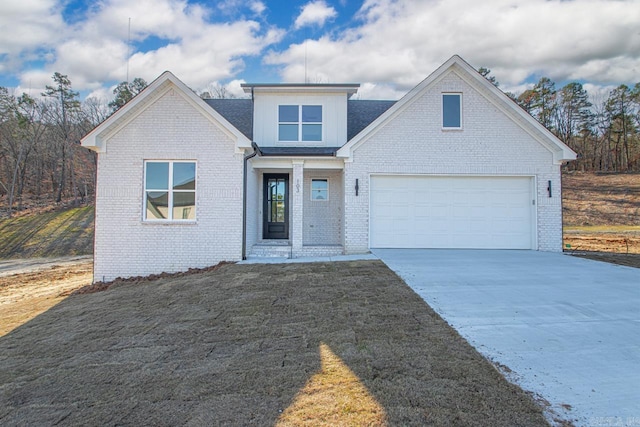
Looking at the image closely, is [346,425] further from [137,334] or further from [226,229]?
[226,229]

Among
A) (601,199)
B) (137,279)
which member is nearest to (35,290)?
(137,279)

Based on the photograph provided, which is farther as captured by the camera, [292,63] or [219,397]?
[292,63]

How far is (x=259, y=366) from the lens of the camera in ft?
11.9

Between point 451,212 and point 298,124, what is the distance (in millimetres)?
6258

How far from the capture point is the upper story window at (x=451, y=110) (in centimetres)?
1098

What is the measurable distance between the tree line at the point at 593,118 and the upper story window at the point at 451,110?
30.2 meters

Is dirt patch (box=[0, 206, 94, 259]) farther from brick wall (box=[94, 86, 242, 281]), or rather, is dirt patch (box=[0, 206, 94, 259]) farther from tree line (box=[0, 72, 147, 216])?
brick wall (box=[94, 86, 242, 281])

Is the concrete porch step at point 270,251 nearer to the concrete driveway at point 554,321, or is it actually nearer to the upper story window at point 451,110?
the concrete driveway at point 554,321

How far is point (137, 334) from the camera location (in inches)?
197

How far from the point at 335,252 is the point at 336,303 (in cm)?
552

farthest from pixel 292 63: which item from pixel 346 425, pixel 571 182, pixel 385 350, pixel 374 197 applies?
pixel 571 182

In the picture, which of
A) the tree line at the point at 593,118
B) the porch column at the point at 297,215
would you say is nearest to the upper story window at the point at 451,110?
the porch column at the point at 297,215

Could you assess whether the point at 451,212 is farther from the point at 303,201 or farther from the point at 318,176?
the point at 303,201

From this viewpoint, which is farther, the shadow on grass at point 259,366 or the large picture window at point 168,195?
the large picture window at point 168,195
